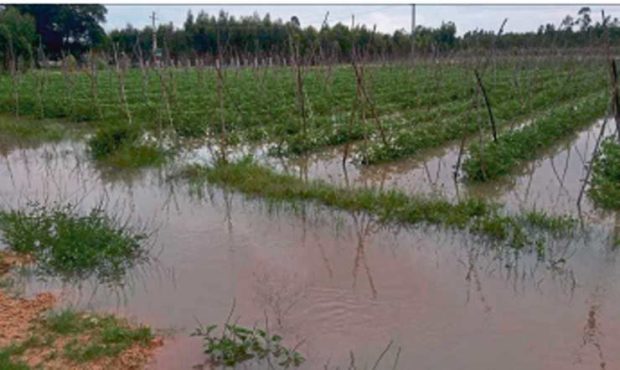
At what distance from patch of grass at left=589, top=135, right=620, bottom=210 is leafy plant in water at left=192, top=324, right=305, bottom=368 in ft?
18.2

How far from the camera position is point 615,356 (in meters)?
4.32

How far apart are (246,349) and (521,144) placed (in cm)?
812

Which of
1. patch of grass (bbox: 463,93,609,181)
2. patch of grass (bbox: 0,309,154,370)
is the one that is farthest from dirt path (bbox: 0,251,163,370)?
patch of grass (bbox: 463,93,609,181)

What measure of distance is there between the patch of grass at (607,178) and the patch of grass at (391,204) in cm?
125

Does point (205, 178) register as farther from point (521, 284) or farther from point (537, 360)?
point (537, 360)

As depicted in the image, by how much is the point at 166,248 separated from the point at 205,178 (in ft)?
10.0


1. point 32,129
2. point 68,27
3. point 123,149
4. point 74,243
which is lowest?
point 74,243

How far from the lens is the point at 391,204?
25.4 ft

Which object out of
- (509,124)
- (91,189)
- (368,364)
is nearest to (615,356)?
(368,364)

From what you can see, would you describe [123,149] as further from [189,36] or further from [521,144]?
[189,36]

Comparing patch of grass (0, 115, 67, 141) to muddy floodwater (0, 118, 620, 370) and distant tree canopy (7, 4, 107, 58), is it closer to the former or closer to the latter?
muddy floodwater (0, 118, 620, 370)

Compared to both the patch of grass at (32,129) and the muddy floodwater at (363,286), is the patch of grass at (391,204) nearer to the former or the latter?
the muddy floodwater at (363,286)

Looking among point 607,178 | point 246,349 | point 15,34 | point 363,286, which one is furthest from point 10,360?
point 15,34

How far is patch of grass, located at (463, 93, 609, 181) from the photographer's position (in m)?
9.38
